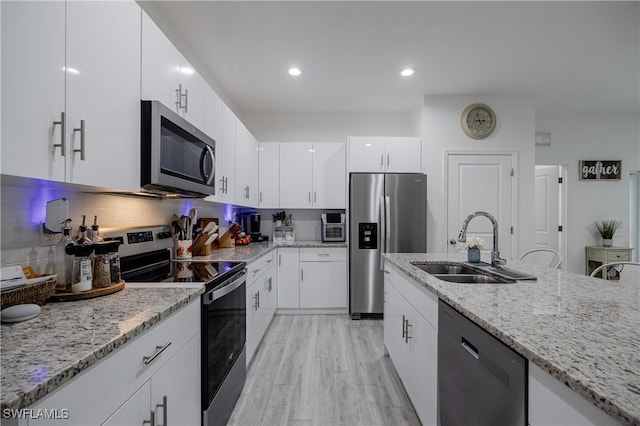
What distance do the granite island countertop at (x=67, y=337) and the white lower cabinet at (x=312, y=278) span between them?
236cm

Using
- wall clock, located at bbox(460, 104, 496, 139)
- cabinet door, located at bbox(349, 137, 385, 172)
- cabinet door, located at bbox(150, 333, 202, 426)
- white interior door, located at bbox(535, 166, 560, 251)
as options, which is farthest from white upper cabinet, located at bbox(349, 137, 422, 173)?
cabinet door, located at bbox(150, 333, 202, 426)

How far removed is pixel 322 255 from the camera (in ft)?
11.6

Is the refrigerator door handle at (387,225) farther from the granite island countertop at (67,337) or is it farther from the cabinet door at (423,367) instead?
the granite island countertop at (67,337)

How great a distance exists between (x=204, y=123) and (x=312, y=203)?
2.03m

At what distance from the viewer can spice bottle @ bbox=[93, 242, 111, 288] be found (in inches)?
46.1

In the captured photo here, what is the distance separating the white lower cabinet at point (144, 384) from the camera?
66 cm

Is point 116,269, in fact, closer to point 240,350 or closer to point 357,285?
point 240,350

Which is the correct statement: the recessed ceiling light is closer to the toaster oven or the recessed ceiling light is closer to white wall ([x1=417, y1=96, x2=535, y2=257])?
white wall ([x1=417, y1=96, x2=535, y2=257])

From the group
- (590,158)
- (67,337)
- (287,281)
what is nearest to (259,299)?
(287,281)

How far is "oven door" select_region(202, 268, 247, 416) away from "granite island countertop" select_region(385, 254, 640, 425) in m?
1.09

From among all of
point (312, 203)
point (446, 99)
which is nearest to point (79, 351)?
point (312, 203)

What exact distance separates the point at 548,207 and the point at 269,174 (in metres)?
4.54

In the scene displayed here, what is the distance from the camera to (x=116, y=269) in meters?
1.26

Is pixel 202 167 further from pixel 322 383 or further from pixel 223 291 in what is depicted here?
→ pixel 322 383
